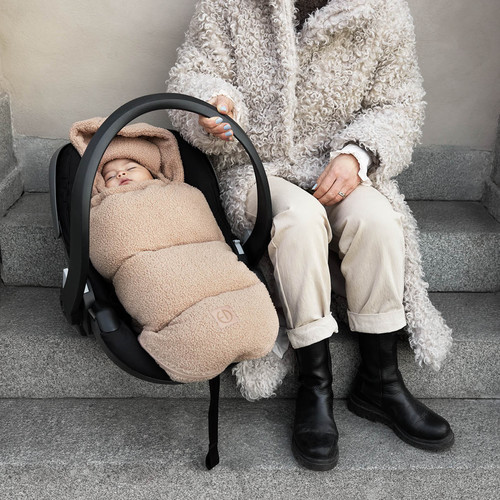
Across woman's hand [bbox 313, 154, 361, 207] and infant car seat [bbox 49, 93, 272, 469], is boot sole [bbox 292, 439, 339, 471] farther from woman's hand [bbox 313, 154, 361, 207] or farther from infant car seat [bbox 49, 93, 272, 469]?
woman's hand [bbox 313, 154, 361, 207]

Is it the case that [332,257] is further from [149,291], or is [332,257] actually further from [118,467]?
[118,467]

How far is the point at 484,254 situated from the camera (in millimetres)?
1751

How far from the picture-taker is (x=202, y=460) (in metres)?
1.31

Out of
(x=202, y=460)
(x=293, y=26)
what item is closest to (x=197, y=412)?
(x=202, y=460)

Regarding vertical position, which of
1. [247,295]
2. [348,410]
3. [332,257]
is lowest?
[348,410]

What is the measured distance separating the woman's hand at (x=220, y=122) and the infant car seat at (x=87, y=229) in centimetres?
3

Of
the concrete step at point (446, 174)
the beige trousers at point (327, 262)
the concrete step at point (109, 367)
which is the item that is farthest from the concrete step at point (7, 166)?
the concrete step at point (446, 174)

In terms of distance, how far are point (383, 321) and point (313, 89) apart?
0.61 meters

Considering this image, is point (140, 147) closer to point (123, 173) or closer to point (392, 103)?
point (123, 173)

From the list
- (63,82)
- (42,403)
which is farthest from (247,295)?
(63,82)

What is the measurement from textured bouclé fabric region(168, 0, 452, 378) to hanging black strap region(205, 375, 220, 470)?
1.31 ft

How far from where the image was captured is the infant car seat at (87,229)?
1.03 m

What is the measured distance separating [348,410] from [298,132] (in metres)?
0.74

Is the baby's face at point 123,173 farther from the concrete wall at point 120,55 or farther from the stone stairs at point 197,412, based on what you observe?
the concrete wall at point 120,55
